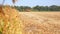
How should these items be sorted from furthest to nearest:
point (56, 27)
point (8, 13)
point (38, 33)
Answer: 1. point (56, 27)
2. point (38, 33)
3. point (8, 13)

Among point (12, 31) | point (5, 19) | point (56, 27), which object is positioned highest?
point (5, 19)

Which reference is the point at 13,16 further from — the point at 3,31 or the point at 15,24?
the point at 3,31

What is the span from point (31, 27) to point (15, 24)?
3.12 meters

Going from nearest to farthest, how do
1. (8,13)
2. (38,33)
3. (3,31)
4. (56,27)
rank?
(3,31) → (8,13) → (38,33) → (56,27)

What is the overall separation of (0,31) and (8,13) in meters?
0.60

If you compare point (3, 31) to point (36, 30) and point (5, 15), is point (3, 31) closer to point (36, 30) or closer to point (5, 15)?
point (5, 15)

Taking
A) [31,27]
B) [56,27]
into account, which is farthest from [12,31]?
[56,27]

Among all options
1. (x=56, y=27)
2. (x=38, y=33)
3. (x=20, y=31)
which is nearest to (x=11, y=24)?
(x=20, y=31)

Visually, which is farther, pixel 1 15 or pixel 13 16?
pixel 13 16

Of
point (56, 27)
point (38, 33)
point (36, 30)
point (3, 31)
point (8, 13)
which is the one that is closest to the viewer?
point (3, 31)

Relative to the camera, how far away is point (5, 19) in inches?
199

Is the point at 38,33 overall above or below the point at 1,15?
below

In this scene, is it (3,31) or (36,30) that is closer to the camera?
(3,31)

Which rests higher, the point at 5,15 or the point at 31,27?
the point at 5,15
